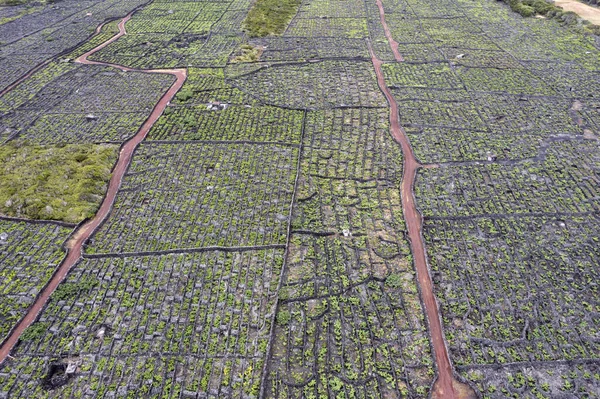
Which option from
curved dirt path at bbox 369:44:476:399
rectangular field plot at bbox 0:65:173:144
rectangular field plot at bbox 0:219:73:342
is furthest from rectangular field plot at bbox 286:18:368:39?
rectangular field plot at bbox 0:219:73:342

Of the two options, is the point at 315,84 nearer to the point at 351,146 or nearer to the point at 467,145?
the point at 351,146

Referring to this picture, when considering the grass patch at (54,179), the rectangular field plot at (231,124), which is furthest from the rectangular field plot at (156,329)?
the rectangular field plot at (231,124)

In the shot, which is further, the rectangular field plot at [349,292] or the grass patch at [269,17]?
the grass patch at [269,17]

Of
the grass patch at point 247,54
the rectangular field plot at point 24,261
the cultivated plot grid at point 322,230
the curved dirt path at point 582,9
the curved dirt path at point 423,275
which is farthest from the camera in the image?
the curved dirt path at point 582,9

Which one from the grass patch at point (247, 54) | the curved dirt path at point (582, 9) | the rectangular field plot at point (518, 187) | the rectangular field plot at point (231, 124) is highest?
the curved dirt path at point (582, 9)

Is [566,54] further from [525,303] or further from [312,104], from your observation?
[525,303]

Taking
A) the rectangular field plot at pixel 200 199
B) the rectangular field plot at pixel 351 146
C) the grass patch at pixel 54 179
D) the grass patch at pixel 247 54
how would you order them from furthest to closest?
the grass patch at pixel 247 54
the rectangular field plot at pixel 351 146
the grass patch at pixel 54 179
the rectangular field plot at pixel 200 199

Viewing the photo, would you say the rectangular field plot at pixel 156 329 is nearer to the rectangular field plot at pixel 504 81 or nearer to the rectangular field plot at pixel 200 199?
the rectangular field plot at pixel 200 199

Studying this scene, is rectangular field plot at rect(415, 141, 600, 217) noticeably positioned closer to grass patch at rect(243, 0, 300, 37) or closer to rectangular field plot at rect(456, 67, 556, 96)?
rectangular field plot at rect(456, 67, 556, 96)

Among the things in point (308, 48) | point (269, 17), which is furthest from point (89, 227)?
point (269, 17)
